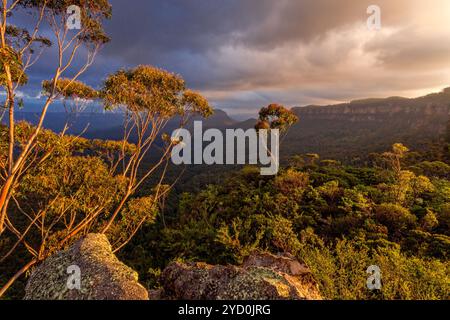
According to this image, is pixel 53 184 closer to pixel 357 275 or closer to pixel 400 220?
pixel 357 275

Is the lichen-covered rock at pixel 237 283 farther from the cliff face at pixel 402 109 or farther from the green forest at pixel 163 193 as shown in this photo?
the cliff face at pixel 402 109

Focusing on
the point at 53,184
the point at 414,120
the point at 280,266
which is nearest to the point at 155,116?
the point at 53,184

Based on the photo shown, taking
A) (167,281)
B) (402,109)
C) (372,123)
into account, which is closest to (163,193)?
(167,281)

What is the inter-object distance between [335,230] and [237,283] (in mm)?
10275

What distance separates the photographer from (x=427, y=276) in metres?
8.13

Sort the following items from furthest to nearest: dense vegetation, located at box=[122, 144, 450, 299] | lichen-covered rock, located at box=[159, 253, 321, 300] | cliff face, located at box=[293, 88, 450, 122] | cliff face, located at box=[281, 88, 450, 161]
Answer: cliff face, located at box=[293, 88, 450, 122]
cliff face, located at box=[281, 88, 450, 161]
dense vegetation, located at box=[122, 144, 450, 299]
lichen-covered rock, located at box=[159, 253, 321, 300]

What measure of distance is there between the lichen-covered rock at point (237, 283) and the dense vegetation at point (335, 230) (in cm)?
131

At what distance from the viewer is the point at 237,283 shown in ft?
21.8

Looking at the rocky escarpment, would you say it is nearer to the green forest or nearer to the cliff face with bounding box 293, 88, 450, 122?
the green forest

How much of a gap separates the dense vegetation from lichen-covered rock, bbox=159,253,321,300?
131cm

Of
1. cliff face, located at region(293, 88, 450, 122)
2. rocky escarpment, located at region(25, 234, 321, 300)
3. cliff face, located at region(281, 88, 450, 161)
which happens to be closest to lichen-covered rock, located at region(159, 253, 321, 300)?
rocky escarpment, located at region(25, 234, 321, 300)

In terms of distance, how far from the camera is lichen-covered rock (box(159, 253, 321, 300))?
6320 mm

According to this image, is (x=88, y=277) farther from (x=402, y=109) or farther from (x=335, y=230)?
(x=402, y=109)
